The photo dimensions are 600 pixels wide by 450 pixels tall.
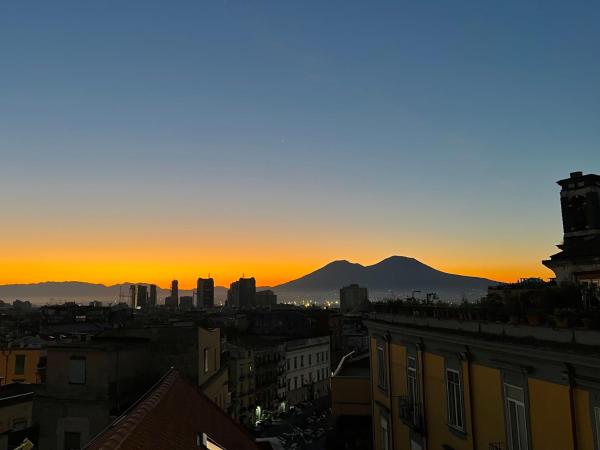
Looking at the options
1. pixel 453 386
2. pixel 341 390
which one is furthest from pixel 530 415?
pixel 341 390

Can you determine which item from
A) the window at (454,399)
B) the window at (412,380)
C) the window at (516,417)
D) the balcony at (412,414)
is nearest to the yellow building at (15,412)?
the balcony at (412,414)

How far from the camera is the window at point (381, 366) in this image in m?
23.2

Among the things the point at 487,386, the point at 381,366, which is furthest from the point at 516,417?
the point at 381,366

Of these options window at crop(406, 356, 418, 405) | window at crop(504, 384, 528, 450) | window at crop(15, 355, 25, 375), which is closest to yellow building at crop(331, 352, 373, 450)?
window at crop(406, 356, 418, 405)

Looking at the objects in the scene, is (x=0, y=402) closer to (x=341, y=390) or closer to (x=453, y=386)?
(x=341, y=390)

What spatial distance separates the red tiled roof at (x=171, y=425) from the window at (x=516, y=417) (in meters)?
7.63

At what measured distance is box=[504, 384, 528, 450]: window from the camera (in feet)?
41.1

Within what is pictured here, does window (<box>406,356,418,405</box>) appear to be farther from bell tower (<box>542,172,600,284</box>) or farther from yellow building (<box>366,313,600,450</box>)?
bell tower (<box>542,172,600,284</box>)

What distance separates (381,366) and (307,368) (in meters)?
72.4

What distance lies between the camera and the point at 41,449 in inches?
792

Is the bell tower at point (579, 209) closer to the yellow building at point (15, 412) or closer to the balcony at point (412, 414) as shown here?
the balcony at point (412, 414)

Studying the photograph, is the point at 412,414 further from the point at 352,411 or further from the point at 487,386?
the point at 352,411

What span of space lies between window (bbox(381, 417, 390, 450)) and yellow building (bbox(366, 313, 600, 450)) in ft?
0.28

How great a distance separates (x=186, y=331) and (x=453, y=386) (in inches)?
537
